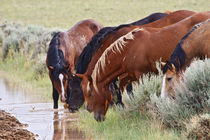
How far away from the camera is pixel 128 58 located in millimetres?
8492

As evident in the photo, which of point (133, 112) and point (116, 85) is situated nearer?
point (133, 112)

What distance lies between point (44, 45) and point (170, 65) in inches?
417

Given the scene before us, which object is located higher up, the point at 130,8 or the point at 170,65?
the point at 170,65

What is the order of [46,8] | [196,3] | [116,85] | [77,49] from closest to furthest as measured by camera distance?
[116,85] → [77,49] → [196,3] → [46,8]

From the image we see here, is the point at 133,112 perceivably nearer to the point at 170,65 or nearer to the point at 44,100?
the point at 170,65

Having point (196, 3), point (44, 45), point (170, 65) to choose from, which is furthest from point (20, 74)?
point (196, 3)

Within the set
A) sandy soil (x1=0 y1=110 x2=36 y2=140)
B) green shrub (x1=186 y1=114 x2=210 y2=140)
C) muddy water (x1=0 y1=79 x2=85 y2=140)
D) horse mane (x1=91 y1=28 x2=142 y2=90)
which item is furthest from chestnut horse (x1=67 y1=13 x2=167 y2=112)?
green shrub (x1=186 y1=114 x2=210 y2=140)

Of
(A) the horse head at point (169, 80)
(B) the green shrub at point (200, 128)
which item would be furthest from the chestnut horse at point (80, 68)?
(B) the green shrub at point (200, 128)

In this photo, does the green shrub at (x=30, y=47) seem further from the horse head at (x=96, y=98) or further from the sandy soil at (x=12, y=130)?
the horse head at (x=96, y=98)

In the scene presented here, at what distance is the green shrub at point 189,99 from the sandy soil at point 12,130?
2.29 meters

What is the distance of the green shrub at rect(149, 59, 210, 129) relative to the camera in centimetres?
648

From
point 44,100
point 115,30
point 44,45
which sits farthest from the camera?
point 44,45

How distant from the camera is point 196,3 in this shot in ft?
165

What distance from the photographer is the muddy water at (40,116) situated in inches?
320
